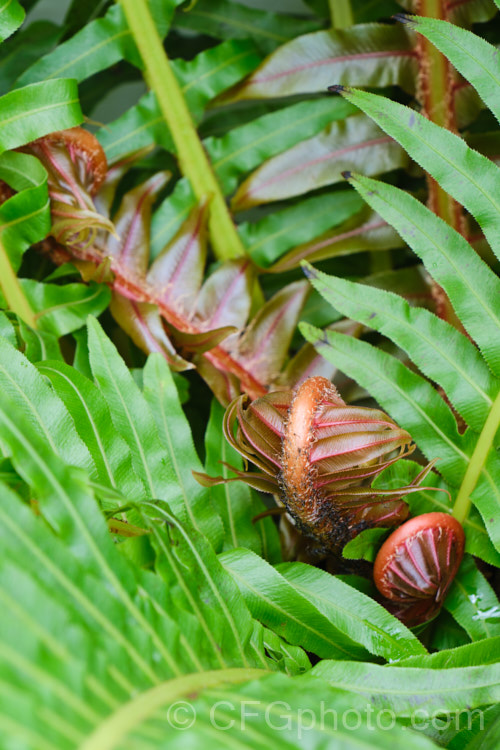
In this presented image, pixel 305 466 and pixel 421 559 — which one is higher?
pixel 305 466

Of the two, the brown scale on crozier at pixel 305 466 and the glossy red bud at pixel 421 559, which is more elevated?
the brown scale on crozier at pixel 305 466

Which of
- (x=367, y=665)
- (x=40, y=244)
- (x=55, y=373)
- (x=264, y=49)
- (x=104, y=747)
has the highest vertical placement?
(x=264, y=49)

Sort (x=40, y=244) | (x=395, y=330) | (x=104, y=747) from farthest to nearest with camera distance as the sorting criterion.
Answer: (x=40, y=244)
(x=395, y=330)
(x=104, y=747)

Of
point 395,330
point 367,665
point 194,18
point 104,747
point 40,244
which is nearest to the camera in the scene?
point 104,747

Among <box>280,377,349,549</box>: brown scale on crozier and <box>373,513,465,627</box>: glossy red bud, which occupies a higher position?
<box>280,377,349,549</box>: brown scale on crozier

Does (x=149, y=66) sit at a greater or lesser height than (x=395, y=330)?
greater

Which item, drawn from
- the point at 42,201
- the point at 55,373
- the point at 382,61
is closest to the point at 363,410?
the point at 55,373

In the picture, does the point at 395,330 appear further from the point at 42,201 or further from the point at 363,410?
the point at 42,201

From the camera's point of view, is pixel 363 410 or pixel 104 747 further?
pixel 363 410
